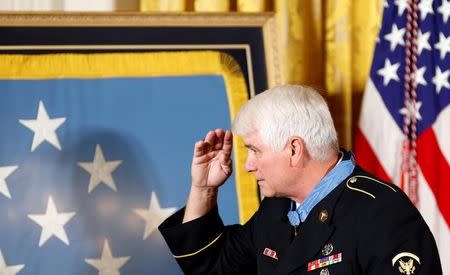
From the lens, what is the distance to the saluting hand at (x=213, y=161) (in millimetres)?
2416

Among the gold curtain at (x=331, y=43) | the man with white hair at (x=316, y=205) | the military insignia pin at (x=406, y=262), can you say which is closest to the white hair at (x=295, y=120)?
the man with white hair at (x=316, y=205)

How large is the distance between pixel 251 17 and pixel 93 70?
0.61 meters

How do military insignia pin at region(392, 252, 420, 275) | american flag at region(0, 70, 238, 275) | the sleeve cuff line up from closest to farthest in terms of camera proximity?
military insignia pin at region(392, 252, 420, 275) < the sleeve cuff < american flag at region(0, 70, 238, 275)

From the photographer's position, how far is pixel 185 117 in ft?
9.61

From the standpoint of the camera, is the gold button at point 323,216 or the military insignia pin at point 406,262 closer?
the military insignia pin at point 406,262

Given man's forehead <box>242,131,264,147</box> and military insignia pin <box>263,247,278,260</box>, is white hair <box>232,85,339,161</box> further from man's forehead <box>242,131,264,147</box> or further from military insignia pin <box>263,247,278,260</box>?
military insignia pin <box>263,247,278,260</box>

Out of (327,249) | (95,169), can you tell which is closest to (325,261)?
(327,249)

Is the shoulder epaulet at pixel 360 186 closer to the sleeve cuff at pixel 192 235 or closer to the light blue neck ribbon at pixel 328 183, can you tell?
the light blue neck ribbon at pixel 328 183

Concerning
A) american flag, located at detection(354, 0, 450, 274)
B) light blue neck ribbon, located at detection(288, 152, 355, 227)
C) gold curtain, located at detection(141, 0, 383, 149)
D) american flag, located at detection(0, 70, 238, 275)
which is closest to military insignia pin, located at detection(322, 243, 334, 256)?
light blue neck ribbon, located at detection(288, 152, 355, 227)

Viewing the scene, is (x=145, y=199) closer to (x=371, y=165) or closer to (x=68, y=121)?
(x=68, y=121)

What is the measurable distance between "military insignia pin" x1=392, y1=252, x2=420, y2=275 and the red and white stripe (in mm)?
1296

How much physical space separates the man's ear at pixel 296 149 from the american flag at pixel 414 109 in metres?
1.14

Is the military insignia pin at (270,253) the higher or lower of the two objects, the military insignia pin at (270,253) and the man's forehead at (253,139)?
the lower

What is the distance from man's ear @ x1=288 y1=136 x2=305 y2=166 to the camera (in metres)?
2.07
